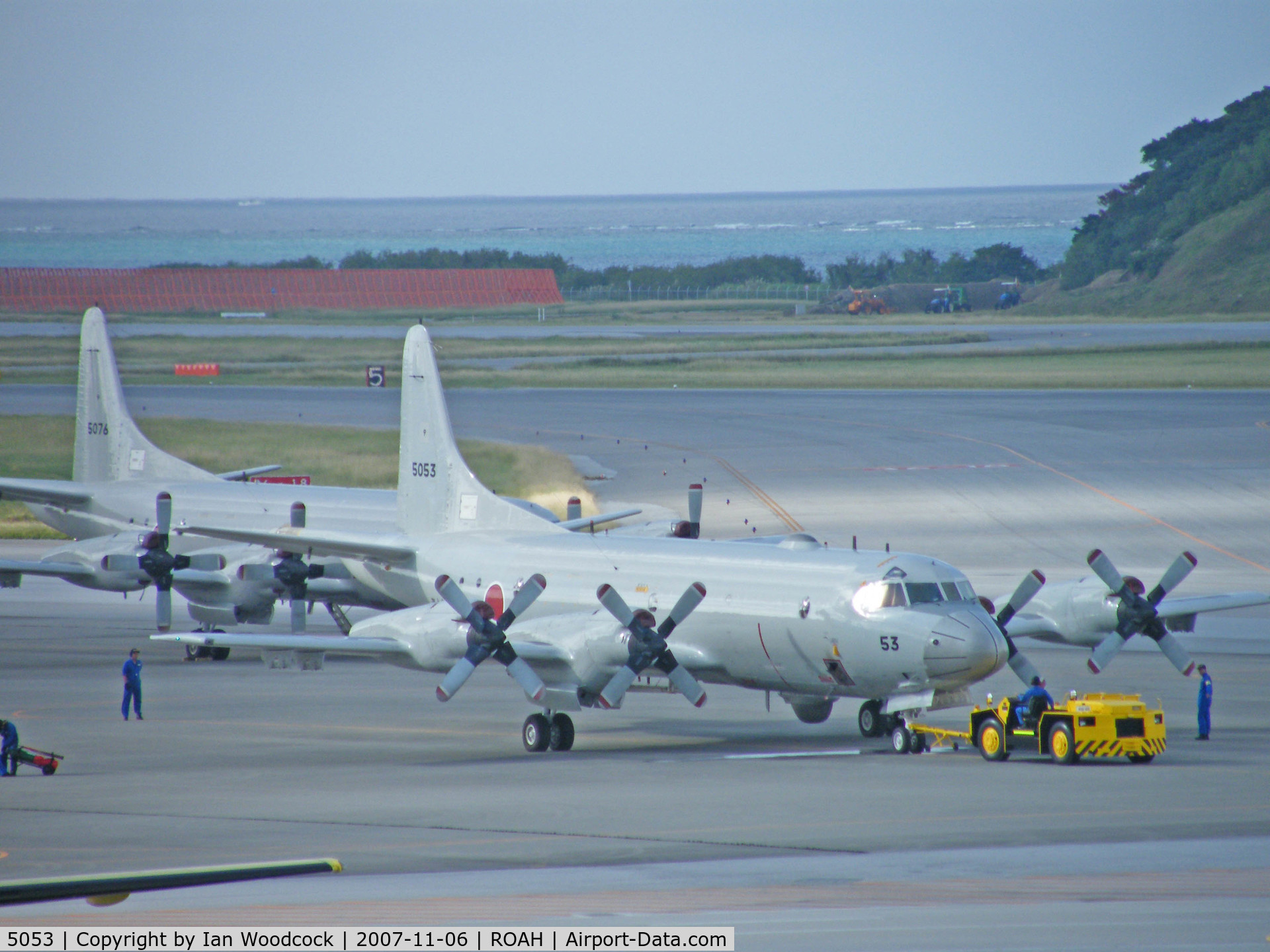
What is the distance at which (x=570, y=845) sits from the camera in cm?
2334

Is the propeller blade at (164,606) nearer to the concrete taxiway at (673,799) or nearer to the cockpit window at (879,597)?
the concrete taxiway at (673,799)

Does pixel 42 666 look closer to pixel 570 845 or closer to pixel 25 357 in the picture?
pixel 570 845

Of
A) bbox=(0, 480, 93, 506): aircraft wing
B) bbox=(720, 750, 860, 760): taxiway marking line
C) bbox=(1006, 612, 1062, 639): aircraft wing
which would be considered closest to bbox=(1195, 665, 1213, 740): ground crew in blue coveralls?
bbox=(1006, 612, 1062, 639): aircraft wing

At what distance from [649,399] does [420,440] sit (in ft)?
208

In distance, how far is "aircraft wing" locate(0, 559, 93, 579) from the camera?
142ft

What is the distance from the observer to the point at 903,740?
105 ft

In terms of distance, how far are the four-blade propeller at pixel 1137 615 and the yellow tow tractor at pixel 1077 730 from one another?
185 inches

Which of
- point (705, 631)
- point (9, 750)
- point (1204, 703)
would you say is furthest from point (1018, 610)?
point (9, 750)

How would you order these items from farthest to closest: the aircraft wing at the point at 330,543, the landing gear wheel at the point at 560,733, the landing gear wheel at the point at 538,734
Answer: the aircraft wing at the point at 330,543
the landing gear wheel at the point at 560,733
the landing gear wheel at the point at 538,734

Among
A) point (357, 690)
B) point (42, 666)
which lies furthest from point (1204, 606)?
point (42, 666)

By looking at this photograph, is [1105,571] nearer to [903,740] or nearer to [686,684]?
[903,740]

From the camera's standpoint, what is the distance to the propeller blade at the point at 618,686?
3155 cm
